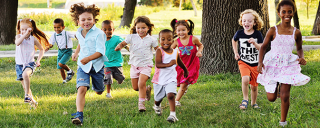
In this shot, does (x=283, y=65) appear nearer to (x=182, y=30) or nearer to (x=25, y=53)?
(x=182, y=30)

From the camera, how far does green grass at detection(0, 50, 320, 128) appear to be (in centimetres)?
457

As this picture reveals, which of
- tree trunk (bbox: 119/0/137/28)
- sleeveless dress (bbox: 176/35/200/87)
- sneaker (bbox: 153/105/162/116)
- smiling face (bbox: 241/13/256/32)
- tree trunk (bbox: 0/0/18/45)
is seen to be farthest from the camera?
tree trunk (bbox: 119/0/137/28)

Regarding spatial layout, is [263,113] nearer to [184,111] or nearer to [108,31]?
[184,111]

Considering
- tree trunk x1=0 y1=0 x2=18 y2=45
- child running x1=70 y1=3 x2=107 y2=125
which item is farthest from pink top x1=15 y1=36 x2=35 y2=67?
tree trunk x1=0 y1=0 x2=18 y2=45

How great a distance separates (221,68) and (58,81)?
13.3 ft

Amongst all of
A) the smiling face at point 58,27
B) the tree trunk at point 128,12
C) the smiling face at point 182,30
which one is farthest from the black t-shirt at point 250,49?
the tree trunk at point 128,12

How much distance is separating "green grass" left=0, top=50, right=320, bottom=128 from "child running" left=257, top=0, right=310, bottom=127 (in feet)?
1.31

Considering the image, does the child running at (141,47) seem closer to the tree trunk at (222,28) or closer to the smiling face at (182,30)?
the smiling face at (182,30)

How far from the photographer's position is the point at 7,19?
13.9 m

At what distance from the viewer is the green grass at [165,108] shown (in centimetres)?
457

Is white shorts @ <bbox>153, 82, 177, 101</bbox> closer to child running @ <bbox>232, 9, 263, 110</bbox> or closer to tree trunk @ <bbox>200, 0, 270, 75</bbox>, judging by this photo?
child running @ <bbox>232, 9, 263, 110</bbox>

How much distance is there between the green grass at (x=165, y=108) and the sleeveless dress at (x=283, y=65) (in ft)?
1.78

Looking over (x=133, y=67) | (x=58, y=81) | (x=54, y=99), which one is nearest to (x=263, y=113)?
(x=133, y=67)

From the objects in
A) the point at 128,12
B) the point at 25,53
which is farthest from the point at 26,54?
the point at 128,12
